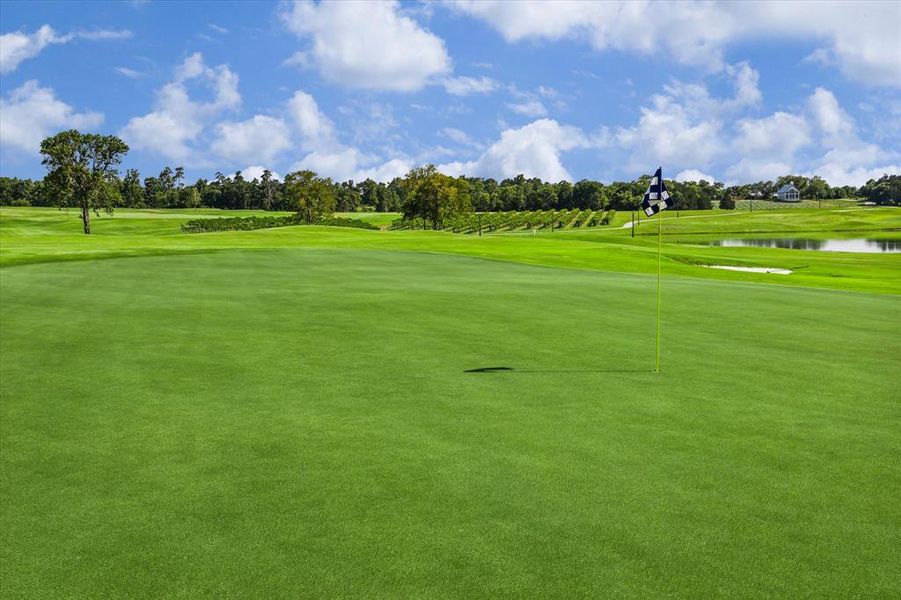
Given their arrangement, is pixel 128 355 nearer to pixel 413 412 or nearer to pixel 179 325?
pixel 179 325

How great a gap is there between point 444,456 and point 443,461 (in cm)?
12

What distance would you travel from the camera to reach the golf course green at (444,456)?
210 inches

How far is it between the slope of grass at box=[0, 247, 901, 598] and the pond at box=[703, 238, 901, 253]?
98.7m

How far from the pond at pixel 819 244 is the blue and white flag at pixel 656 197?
9776cm

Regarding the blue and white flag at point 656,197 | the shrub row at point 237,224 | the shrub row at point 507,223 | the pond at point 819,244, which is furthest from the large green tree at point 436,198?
the blue and white flag at point 656,197

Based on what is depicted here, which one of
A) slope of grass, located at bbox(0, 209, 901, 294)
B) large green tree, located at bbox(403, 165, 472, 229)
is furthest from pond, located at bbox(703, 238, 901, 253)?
large green tree, located at bbox(403, 165, 472, 229)

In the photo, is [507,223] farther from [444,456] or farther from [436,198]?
[444,456]

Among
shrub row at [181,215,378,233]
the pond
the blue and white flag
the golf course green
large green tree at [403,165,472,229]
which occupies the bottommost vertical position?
the golf course green

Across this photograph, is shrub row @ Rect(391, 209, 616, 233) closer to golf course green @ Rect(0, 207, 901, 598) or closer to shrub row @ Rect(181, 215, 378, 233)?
shrub row @ Rect(181, 215, 378, 233)

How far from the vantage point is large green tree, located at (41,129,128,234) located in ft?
275

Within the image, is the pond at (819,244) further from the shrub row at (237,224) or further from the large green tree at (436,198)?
the shrub row at (237,224)

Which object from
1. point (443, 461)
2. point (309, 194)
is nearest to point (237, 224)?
point (309, 194)

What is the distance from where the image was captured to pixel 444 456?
293 inches

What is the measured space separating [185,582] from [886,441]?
768cm
